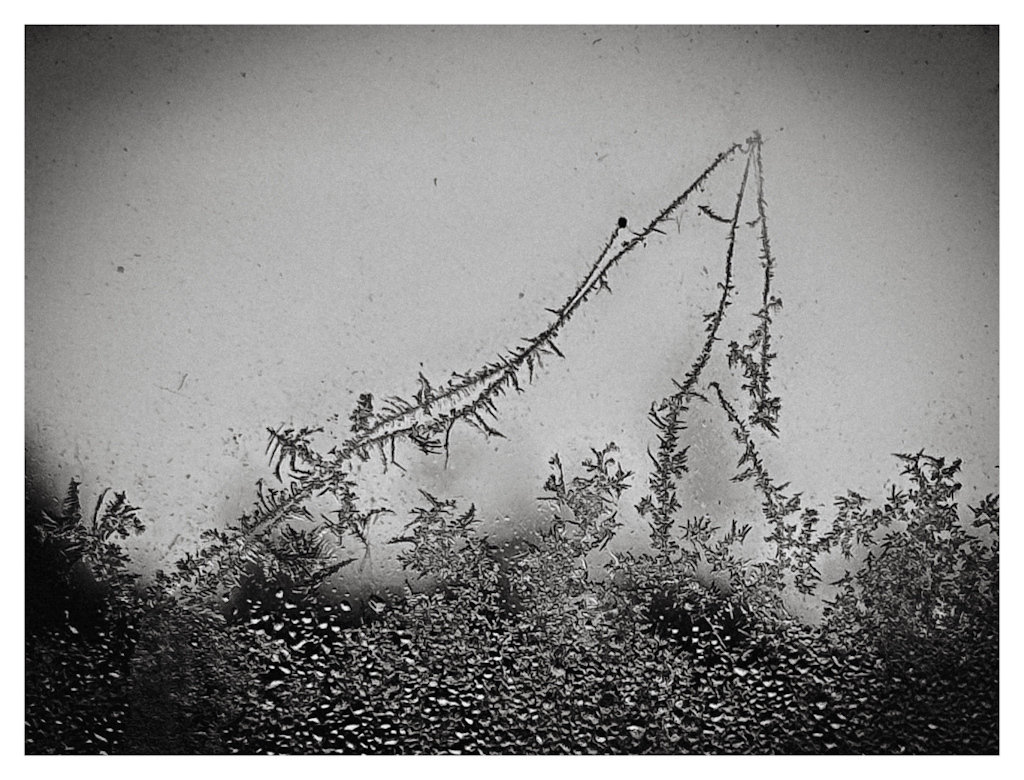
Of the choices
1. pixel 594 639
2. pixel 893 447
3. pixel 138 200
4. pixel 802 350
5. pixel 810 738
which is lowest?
pixel 810 738

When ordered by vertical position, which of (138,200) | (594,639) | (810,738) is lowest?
(810,738)

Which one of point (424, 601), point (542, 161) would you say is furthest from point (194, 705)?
point (542, 161)

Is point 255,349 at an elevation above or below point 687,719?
above

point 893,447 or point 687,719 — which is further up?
point 893,447

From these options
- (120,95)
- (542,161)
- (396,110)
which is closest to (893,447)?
(542,161)

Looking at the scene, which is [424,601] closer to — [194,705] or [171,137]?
[194,705]

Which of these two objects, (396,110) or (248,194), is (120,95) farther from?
(396,110)
